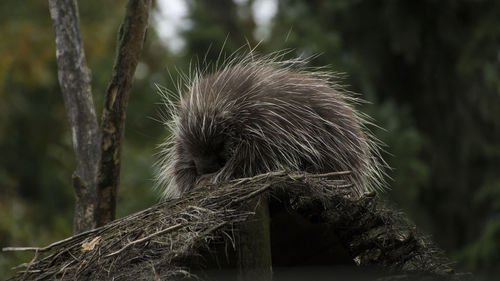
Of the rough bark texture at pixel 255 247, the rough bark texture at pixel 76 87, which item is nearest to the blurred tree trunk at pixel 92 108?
the rough bark texture at pixel 76 87

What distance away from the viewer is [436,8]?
Answer: 1221 cm

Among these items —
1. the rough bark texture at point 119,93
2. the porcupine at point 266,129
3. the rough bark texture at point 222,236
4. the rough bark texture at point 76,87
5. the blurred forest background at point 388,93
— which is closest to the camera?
the rough bark texture at point 222,236

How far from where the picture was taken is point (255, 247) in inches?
137

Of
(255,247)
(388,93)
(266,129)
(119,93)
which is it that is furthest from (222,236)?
(388,93)

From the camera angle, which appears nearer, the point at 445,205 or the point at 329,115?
the point at 329,115

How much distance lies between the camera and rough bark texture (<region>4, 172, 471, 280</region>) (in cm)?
331

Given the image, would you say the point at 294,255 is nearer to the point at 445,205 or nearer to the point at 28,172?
the point at 445,205

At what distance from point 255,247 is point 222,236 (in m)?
0.16

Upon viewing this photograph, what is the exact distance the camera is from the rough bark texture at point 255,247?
3.45 m

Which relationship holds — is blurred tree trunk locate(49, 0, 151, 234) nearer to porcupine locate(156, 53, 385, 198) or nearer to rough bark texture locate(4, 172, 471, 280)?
porcupine locate(156, 53, 385, 198)

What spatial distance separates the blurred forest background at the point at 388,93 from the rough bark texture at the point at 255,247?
5.75 metres

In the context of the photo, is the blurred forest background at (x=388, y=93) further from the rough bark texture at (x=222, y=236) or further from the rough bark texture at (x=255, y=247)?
the rough bark texture at (x=255, y=247)

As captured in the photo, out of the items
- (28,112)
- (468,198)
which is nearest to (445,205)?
(468,198)

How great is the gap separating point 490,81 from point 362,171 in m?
8.66
